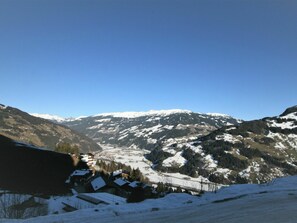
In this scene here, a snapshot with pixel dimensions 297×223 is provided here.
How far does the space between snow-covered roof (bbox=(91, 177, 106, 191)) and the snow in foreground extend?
82.8 meters

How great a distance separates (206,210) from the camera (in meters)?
19.1

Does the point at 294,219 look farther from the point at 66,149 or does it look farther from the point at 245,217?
the point at 66,149

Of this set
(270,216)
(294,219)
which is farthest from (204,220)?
(294,219)

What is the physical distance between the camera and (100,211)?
1884 cm

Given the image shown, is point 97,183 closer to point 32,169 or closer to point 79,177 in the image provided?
point 79,177

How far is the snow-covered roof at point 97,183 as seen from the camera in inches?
4011

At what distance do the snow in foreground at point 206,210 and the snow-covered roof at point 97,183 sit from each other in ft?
272

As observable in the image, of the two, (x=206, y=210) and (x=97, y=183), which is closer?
(x=206, y=210)

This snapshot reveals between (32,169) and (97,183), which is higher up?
(32,169)

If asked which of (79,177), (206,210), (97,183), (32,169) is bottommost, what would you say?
(97,183)

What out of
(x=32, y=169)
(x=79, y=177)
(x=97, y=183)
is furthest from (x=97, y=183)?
A: (x=32, y=169)

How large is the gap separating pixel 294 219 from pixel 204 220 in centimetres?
454

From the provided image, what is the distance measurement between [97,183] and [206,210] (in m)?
90.4

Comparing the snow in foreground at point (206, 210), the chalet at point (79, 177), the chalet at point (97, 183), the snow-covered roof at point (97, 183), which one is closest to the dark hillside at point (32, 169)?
the chalet at point (79, 177)
